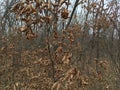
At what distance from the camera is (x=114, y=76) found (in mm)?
8023

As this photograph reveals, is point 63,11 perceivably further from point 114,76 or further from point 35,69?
point 114,76

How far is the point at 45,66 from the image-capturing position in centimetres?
483

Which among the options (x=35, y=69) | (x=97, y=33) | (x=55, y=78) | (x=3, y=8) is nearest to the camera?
(x=55, y=78)

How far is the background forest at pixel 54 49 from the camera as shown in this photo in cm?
344

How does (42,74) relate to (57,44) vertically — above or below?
below

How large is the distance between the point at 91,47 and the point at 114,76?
11.5 feet

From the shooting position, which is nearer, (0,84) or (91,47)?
(0,84)

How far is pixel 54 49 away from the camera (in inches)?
173

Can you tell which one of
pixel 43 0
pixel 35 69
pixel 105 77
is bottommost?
pixel 105 77

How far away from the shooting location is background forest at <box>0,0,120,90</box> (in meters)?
3.44

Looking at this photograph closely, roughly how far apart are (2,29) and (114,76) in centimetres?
342

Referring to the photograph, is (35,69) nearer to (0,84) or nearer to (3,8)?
(0,84)

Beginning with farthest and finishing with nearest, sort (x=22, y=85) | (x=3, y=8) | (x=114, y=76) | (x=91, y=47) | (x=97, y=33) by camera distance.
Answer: (x=3, y=8)
(x=91, y=47)
(x=97, y=33)
(x=114, y=76)
(x=22, y=85)

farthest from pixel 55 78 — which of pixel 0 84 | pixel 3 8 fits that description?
pixel 3 8
